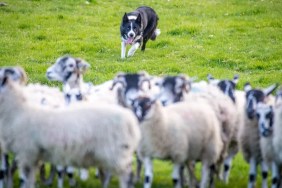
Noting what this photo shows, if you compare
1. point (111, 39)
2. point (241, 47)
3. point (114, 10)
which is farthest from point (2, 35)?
point (241, 47)

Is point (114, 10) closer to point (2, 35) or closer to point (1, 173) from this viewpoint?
point (2, 35)

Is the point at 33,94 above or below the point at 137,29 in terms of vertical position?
below

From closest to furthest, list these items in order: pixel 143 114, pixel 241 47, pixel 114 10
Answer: pixel 143 114 < pixel 241 47 < pixel 114 10

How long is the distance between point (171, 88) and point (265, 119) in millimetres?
1768

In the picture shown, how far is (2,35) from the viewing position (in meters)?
22.1

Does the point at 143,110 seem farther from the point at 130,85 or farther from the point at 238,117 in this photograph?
the point at 238,117

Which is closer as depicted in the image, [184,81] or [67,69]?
[184,81]

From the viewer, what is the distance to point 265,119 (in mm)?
9969

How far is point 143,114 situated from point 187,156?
859 mm

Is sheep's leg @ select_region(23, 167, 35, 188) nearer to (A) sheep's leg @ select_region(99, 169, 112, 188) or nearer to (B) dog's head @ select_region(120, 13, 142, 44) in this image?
(A) sheep's leg @ select_region(99, 169, 112, 188)

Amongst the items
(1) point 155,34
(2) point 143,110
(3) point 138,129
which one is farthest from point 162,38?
(3) point 138,129

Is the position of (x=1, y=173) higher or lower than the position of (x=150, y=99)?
lower

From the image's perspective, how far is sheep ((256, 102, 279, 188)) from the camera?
9.83m

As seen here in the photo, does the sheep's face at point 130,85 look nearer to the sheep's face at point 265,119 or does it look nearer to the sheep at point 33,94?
the sheep at point 33,94
